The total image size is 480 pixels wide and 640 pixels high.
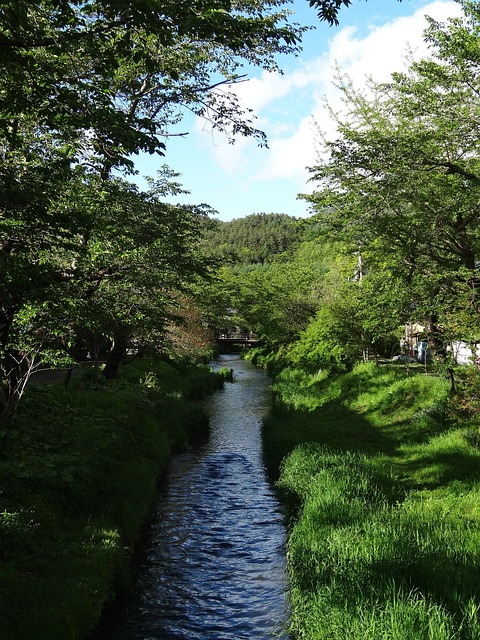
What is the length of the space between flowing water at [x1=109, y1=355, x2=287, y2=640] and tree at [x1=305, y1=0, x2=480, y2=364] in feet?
21.0

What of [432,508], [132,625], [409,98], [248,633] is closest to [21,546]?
[132,625]

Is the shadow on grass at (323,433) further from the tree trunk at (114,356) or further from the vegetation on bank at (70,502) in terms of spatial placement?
the tree trunk at (114,356)

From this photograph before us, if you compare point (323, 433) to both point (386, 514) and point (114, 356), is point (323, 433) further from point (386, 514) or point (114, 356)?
point (114, 356)

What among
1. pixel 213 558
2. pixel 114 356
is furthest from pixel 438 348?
pixel 114 356

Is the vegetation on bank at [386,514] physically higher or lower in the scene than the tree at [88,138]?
lower

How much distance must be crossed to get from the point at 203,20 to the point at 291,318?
99.2 feet

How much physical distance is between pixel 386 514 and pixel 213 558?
3123 mm

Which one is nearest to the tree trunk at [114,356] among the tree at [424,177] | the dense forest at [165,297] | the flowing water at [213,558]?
the dense forest at [165,297]

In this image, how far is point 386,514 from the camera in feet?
25.0

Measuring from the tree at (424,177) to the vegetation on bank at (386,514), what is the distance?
275 centimetres

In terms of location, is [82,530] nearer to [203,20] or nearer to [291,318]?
[203,20]

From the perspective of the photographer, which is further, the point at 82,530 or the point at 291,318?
the point at 291,318

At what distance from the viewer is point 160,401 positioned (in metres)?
17.7

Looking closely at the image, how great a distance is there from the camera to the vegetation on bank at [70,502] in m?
5.82
